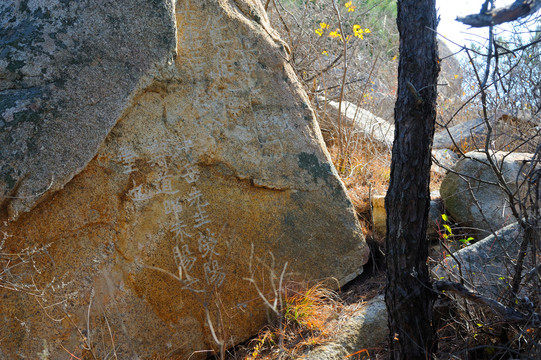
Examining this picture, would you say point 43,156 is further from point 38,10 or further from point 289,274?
point 289,274

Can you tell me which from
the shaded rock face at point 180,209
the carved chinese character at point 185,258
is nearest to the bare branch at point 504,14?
the shaded rock face at point 180,209

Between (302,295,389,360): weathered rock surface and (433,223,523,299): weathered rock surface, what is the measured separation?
491 mm

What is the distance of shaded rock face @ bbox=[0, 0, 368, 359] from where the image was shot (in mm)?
2768

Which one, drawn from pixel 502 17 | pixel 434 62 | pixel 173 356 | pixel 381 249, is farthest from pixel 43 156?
pixel 381 249

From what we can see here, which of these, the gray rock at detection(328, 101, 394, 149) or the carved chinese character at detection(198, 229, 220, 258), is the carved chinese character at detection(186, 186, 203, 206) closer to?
the carved chinese character at detection(198, 229, 220, 258)

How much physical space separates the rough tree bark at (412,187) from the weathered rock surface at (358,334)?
0.46 metres

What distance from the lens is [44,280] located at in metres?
2.77

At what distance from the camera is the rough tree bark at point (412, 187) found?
245 cm

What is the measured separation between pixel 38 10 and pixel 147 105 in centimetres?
82

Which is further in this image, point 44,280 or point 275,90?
point 275,90

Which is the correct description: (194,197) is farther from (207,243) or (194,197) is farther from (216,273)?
(216,273)

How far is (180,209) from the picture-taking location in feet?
10.2

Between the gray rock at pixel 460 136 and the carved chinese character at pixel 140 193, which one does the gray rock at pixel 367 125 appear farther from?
the carved chinese character at pixel 140 193

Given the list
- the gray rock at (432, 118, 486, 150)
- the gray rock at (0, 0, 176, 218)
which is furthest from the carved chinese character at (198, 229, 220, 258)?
the gray rock at (432, 118, 486, 150)
